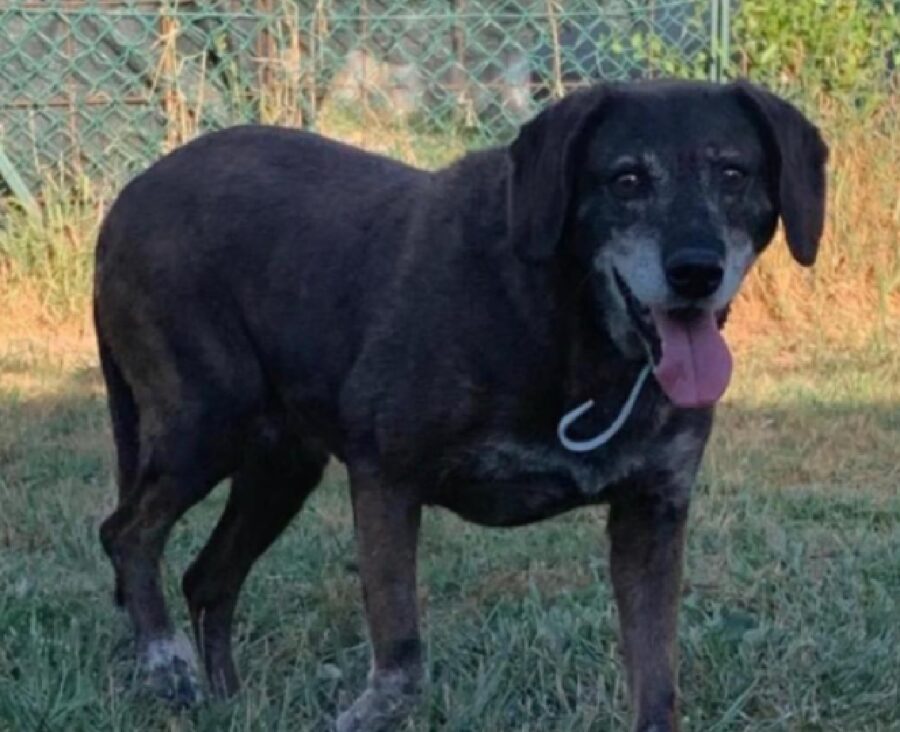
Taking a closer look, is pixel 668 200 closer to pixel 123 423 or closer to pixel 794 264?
pixel 123 423

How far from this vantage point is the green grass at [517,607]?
14.5ft

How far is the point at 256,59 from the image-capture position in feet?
29.5

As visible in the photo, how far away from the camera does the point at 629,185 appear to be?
12.7 ft

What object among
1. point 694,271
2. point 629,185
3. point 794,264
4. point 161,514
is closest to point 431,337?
point 629,185

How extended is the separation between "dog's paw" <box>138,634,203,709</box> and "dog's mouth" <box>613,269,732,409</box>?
131 centimetres

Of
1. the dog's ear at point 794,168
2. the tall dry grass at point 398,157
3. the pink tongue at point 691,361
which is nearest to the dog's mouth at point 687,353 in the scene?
the pink tongue at point 691,361

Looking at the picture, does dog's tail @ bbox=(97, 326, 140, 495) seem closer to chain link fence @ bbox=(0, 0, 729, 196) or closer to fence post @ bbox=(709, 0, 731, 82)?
chain link fence @ bbox=(0, 0, 729, 196)

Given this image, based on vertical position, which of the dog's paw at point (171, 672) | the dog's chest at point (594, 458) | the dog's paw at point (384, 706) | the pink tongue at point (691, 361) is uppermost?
the pink tongue at point (691, 361)

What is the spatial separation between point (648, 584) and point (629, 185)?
895 millimetres

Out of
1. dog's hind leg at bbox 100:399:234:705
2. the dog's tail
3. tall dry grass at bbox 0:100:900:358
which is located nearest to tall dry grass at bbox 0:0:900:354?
tall dry grass at bbox 0:100:900:358

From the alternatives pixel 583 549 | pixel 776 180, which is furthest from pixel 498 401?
pixel 583 549

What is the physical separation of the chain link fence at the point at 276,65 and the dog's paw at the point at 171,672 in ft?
14.7

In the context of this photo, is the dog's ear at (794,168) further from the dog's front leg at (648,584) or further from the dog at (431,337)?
the dog's front leg at (648,584)

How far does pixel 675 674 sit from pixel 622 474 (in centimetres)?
45
